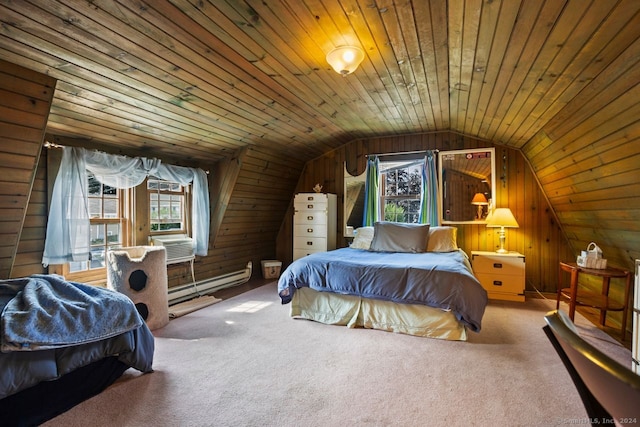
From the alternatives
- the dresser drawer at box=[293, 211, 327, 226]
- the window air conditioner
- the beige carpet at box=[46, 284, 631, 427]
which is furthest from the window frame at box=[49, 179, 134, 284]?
the dresser drawer at box=[293, 211, 327, 226]

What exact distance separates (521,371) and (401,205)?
2.93 metres

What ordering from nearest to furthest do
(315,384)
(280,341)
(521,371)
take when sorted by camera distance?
(315,384)
(521,371)
(280,341)

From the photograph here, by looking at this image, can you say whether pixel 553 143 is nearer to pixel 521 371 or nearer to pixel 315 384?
pixel 521 371

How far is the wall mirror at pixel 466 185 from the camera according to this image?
4.23 m

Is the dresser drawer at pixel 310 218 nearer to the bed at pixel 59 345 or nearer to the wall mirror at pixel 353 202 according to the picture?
the wall mirror at pixel 353 202

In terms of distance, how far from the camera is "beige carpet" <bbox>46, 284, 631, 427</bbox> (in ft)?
5.38

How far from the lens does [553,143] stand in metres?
2.91

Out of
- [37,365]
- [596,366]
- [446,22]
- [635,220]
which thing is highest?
[446,22]

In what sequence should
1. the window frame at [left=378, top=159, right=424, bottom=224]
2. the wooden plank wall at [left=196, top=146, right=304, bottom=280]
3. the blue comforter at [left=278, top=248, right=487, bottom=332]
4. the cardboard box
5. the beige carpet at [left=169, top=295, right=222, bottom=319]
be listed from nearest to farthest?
the blue comforter at [left=278, top=248, right=487, bottom=332], the beige carpet at [left=169, top=295, right=222, bottom=319], the wooden plank wall at [left=196, top=146, right=304, bottom=280], the window frame at [left=378, top=159, right=424, bottom=224], the cardboard box

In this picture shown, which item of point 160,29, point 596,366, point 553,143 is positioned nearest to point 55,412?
point 160,29

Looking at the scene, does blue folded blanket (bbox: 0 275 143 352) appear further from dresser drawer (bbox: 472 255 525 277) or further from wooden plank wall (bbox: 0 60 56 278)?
dresser drawer (bbox: 472 255 525 277)

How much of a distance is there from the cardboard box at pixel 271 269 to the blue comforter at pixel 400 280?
76.2 inches

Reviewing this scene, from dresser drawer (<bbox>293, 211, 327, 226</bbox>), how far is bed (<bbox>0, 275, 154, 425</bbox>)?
2868mm

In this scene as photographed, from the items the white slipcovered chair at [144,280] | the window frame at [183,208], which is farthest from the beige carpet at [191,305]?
the window frame at [183,208]
